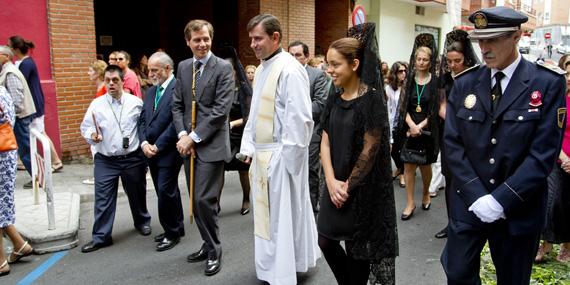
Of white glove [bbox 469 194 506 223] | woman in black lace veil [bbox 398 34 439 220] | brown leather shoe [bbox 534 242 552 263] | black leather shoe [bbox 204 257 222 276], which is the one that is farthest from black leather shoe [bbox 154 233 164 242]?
brown leather shoe [bbox 534 242 552 263]

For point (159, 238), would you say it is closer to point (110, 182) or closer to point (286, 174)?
point (110, 182)

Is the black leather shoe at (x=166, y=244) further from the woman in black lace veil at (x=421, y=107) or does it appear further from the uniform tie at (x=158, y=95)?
the woman in black lace veil at (x=421, y=107)

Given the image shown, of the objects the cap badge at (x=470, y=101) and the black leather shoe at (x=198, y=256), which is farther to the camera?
the black leather shoe at (x=198, y=256)

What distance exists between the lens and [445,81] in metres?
5.25

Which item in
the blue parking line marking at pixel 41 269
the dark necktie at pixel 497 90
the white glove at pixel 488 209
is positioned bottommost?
the blue parking line marking at pixel 41 269

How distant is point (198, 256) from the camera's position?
4883 millimetres

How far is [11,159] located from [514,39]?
13.6 ft

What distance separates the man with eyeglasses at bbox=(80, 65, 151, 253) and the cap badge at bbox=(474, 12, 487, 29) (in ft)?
12.0

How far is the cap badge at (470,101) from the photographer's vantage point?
9.61 feet

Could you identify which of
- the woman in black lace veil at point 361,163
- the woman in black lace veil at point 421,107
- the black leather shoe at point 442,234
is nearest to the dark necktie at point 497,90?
the woman in black lace veil at point 361,163

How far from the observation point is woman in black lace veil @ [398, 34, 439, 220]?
5746 millimetres

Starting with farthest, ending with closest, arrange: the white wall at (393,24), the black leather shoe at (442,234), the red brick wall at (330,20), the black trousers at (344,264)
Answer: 1. the white wall at (393,24)
2. the red brick wall at (330,20)
3. the black leather shoe at (442,234)
4. the black trousers at (344,264)

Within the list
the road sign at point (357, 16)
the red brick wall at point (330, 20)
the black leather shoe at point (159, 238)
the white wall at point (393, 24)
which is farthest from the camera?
the white wall at point (393, 24)

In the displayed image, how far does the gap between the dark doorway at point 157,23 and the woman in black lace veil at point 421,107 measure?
8.55m
